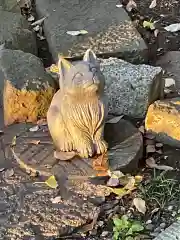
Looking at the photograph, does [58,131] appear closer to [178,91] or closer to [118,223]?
[118,223]

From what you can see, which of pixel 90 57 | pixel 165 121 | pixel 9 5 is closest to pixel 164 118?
pixel 165 121

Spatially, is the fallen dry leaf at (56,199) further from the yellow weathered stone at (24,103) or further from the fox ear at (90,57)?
the fox ear at (90,57)

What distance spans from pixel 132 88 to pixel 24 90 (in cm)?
74

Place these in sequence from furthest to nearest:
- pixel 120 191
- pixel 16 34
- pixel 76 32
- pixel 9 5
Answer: pixel 9 5, pixel 76 32, pixel 16 34, pixel 120 191

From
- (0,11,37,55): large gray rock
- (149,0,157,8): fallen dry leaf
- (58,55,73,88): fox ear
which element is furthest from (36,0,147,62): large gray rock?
(58,55,73,88): fox ear

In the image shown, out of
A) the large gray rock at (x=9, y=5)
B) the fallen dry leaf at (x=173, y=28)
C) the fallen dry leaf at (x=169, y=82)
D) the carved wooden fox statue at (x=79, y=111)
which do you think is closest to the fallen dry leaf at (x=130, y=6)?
the fallen dry leaf at (x=173, y=28)

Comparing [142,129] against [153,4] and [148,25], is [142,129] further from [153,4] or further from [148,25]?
[153,4]

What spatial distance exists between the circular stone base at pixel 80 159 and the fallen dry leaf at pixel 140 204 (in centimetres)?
22

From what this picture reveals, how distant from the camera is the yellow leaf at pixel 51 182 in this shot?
3.74 m

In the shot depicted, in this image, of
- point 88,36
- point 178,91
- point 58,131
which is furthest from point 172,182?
point 88,36

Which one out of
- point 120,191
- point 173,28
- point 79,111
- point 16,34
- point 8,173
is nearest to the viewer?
point 79,111

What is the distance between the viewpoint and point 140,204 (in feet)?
12.1

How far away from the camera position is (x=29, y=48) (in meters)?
5.00

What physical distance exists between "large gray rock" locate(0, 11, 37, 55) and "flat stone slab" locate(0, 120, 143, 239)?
1.07 m
